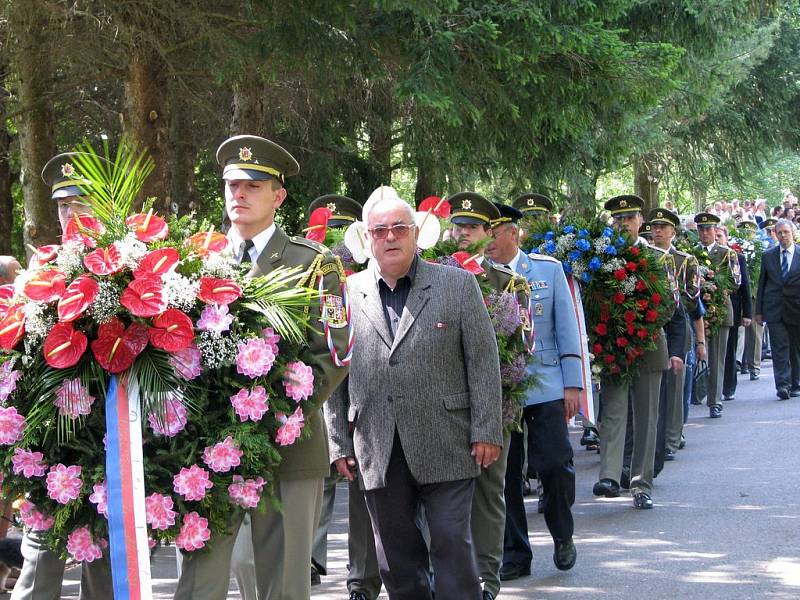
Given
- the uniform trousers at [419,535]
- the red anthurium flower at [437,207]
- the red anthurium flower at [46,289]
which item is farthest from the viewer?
the red anthurium flower at [437,207]

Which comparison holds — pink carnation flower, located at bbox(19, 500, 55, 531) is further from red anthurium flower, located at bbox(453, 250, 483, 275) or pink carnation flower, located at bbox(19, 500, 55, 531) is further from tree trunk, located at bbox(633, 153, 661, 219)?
tree trunk, located at bbox(633, 153, 661, 219)

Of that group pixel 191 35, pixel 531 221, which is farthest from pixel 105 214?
pixel 191 35

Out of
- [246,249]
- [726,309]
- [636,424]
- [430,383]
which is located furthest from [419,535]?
[726,309]

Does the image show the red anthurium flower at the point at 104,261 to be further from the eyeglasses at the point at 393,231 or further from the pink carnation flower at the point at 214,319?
the eyeglasses at the point at 393,231

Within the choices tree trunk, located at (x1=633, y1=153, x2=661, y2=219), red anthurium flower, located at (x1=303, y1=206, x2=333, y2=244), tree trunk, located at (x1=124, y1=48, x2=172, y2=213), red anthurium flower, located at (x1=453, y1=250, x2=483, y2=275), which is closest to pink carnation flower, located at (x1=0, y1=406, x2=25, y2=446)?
red anthurium flower, located at (x1=453, y1=250, x2=483, y2=275)

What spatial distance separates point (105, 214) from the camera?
5.07 m

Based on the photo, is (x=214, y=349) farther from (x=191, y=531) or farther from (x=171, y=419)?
(x=191, y=531)

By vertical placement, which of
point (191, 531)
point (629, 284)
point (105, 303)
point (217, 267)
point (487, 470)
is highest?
point (629, 284)

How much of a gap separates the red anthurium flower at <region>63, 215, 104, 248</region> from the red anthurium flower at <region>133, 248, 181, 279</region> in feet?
0.87

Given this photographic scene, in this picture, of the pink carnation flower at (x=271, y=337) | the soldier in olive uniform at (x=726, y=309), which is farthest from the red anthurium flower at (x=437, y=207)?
the soldier in olive uniform at (x=726, y=309)

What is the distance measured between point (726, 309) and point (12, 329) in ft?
42.3

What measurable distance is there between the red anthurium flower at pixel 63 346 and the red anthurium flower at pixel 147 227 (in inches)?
17.7

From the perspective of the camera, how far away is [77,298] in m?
4.71

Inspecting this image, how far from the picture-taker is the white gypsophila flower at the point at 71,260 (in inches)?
191
